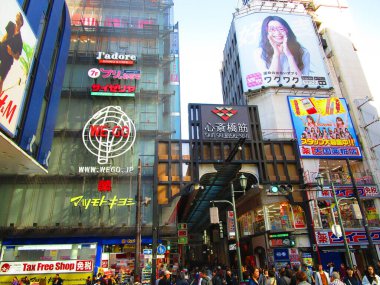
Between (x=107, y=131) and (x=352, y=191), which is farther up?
(x=107, y=131)

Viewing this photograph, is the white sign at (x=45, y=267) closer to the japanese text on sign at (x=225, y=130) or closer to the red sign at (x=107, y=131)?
the red sign at (x=107, y=131)

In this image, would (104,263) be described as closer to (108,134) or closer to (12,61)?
(108,134)

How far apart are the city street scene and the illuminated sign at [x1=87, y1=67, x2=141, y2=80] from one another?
0.49 ft

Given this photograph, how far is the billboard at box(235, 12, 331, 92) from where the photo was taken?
35375mm

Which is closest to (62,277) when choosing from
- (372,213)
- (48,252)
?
(48,252)

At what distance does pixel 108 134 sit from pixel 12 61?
1155cm

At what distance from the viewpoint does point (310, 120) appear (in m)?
30.8

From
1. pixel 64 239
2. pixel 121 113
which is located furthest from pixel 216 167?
pixel 64 239

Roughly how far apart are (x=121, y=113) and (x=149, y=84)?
16.1 ft

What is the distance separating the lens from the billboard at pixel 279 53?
35.4 m

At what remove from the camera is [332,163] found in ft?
105

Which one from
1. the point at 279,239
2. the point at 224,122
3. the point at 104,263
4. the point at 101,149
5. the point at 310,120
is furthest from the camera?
the point at 310,120

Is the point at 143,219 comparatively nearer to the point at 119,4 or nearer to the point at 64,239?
the point at 64,239

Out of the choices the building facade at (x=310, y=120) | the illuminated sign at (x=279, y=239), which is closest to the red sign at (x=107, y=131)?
the building facade at (x=310, y=120)
